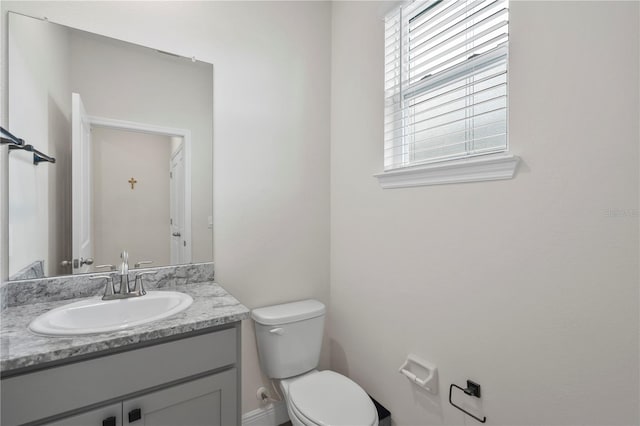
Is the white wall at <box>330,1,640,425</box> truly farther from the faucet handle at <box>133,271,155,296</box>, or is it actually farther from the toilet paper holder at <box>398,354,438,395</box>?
the faucet handle at <box>133,271,155,296</box>

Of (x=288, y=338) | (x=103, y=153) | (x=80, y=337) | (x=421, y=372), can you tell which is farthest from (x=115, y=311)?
(x=421, y=372)

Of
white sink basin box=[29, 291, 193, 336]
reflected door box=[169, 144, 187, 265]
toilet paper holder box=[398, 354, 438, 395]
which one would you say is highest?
reflected door box=[169, 144, 187, 265]

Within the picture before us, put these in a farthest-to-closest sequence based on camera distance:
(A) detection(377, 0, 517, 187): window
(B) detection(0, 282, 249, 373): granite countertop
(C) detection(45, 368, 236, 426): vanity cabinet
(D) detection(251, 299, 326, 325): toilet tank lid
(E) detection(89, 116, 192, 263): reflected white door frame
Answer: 1. (D) detection(251, 299, 326, 325): toilet tank lid
2. (E) detection(89, 116, 192, 263): reflected white door frame
3. (A) detection(377, 0, 517, 187): window
4. (C) detection(45, 368, 236, 426): vanity cabinet
5. (B) detection(0, 282, 249, 373): granite countertop

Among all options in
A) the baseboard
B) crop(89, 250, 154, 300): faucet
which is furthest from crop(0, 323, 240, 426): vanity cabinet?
the baseboard

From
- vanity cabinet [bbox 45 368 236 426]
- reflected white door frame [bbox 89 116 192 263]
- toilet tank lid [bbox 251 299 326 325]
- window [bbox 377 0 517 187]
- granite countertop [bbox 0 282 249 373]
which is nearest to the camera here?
granite countertop [bbox 0 282 249 373]

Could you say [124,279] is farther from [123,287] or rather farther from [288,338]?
[288,338]

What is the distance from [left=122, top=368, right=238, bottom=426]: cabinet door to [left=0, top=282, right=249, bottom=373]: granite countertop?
206 millimetres

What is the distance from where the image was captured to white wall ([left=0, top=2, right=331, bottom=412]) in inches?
60.9

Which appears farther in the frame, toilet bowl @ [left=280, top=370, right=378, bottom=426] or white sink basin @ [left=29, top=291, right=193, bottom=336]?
toilet bowl @ [left=280, top=370, right=378, bottom=426]

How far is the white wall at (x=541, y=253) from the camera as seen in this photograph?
0.86m

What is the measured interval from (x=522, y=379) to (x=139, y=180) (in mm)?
1784

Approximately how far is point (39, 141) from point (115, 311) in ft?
2.44

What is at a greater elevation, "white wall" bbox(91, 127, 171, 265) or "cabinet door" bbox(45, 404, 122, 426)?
"white wall" bbox(91, 127, 171, 265)

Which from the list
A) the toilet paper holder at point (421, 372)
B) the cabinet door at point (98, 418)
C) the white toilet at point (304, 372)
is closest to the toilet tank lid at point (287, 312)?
the white toilet at point (304, 372)
